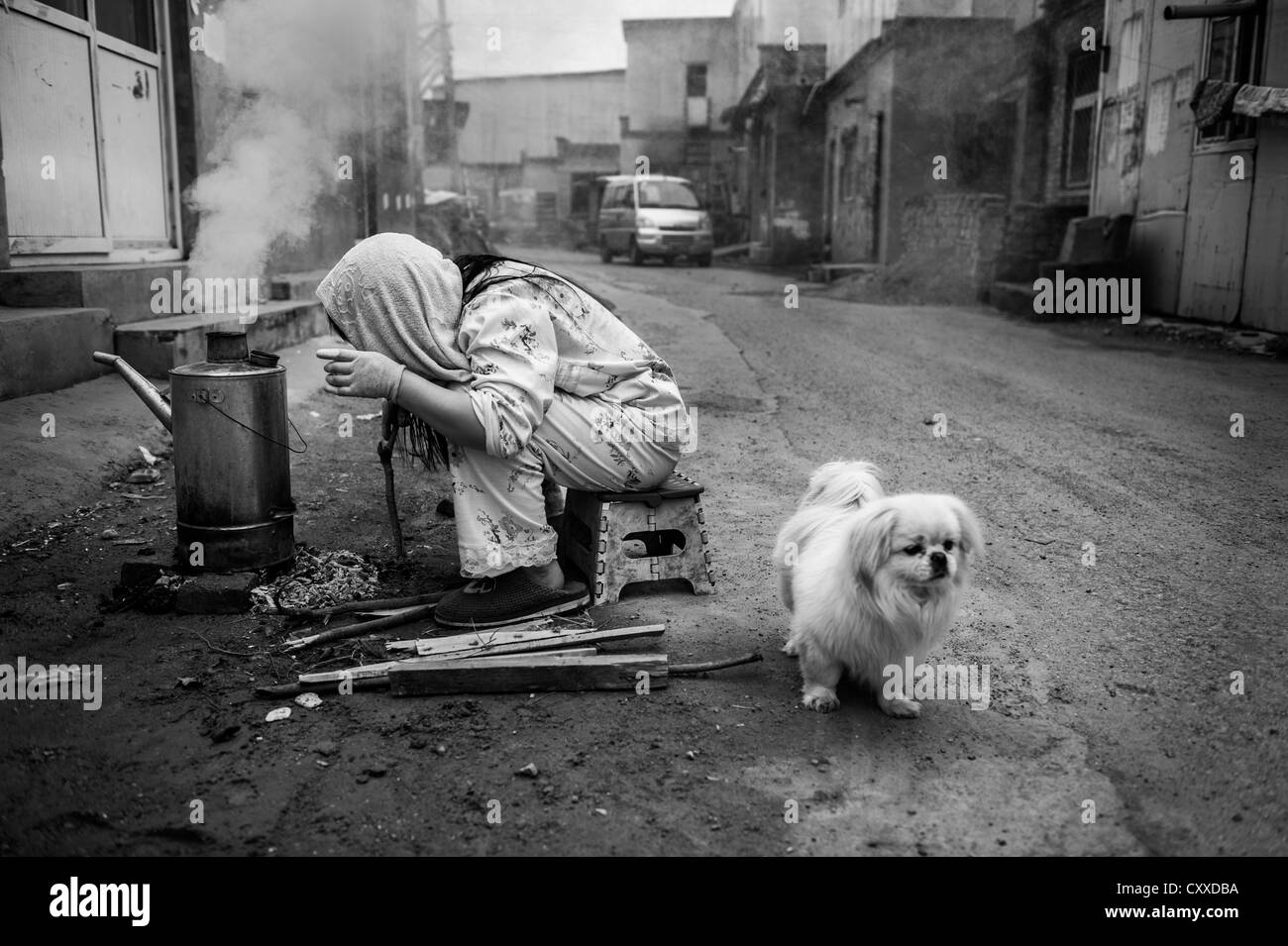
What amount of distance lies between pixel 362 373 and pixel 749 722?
1.51 m

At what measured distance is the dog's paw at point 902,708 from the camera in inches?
112

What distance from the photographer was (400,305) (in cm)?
320

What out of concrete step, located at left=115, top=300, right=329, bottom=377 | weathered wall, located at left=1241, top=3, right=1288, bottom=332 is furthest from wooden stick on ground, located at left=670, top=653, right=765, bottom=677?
weathered wall, located at left=1241, top=3, right=1288, bottom=332

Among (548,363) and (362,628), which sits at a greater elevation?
(548,363)

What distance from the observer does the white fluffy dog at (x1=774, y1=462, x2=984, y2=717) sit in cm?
262

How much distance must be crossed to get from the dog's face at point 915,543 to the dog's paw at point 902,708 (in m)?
0.34

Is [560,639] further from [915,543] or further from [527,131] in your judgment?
[527,131]

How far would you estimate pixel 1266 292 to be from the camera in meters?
9.56

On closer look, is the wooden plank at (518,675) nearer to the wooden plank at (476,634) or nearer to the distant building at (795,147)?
the wooden plank at (476,634)

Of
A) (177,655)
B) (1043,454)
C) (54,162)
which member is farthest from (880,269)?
(177,655)

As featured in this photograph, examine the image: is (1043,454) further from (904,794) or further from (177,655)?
(177,655)

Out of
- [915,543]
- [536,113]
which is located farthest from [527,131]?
[915,543]

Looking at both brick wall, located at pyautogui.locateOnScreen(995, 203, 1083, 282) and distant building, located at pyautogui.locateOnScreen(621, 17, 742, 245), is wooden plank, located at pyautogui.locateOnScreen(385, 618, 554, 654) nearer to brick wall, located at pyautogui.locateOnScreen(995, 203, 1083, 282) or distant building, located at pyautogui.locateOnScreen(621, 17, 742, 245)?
brick wall, located at pyautogui.locateOnScreen(995, 203, 1083, 282)
